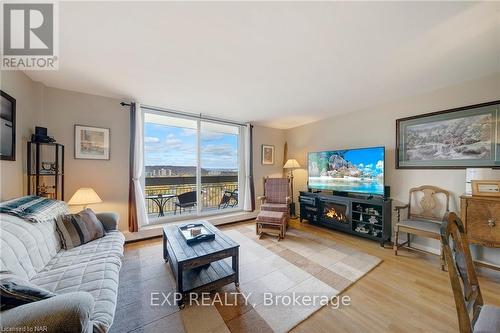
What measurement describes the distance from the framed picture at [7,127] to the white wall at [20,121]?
0.07m

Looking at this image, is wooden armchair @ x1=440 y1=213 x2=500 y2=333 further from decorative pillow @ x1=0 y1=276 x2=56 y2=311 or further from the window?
the window

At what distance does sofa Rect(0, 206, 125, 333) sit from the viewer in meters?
0.85

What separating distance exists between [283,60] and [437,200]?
2.88 meters

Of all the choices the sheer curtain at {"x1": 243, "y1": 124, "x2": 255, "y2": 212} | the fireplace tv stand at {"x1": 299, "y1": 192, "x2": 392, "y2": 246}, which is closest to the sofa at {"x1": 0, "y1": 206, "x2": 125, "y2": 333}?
the sheer curtain at {"x1": 243, "y1": 124, "x2": 255, "y2": 212}

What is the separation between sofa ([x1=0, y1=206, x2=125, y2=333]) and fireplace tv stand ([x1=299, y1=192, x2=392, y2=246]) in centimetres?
332

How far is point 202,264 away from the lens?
1.73 meters

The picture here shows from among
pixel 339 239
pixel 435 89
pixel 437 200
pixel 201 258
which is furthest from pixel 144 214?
pixel 435 89

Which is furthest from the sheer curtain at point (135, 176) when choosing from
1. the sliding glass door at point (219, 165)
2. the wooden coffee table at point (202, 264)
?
A: the wooden coffee table at point (202, 264)

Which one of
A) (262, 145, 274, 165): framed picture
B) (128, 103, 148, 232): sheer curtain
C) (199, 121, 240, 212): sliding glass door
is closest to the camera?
(128, 103, 148, 232): sheer curtain

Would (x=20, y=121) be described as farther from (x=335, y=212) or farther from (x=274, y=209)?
(x=335, y=212)

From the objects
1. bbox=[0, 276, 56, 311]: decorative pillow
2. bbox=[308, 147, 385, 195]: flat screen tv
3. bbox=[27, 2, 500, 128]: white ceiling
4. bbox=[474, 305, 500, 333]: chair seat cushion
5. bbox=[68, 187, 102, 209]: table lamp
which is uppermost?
bbox=[27, 2, 500, 128]: white ceiling

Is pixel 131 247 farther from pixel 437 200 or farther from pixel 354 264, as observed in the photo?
pixel 437 200

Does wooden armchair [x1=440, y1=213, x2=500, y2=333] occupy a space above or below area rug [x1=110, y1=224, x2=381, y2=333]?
above

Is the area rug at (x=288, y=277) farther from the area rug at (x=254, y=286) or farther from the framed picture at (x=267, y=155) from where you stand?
the framed picture at (x=267, y=155)
